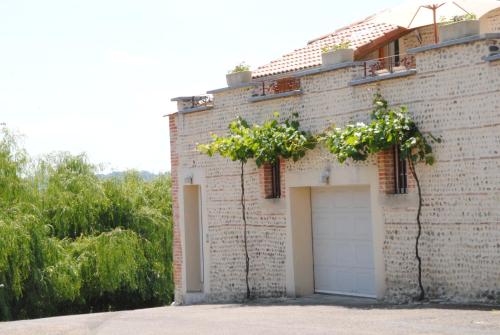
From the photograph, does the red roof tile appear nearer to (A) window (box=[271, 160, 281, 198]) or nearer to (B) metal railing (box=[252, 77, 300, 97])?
(B) metal railing (box=[252, 77, 300, 97])

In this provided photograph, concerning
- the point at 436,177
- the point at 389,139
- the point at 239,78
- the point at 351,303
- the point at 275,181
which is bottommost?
the point at 351,303

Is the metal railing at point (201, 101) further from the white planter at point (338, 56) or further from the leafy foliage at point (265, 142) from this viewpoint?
the white planter at point (338, 56)

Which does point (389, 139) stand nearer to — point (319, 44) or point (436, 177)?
point (436, 177)

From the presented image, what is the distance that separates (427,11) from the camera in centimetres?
1770

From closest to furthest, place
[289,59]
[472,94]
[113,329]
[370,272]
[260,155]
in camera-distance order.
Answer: [113,329], [472,94], [370,272], [260,155], [289,59]

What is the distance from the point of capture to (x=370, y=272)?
A: 17609 millimetres

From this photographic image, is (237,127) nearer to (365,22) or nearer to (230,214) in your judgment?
(230,214)

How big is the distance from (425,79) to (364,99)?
1.51 metres

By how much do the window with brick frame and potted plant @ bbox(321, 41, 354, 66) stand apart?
8.90 ft

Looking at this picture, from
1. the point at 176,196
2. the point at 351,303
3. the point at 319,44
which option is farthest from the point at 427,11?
the point at 176,196

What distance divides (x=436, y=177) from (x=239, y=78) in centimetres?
600

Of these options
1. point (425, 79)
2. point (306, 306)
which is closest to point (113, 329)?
point (306, 306)

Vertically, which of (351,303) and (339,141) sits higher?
(339,141)

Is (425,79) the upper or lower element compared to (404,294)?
upper
